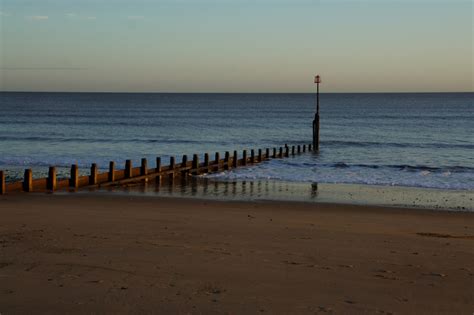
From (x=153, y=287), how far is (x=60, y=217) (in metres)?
6.42

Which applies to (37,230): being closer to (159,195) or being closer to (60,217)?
(60,217)

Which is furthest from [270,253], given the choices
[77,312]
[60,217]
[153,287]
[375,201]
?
[375,201]

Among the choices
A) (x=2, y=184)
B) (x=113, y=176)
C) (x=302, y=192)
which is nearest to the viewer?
(x=2, y=184)

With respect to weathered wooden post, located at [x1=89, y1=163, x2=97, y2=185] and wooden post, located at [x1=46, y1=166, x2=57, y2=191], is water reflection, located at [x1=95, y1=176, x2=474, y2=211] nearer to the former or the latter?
weathered wooden post, located at [x1=89, y1=163, x2=97, y2=185]

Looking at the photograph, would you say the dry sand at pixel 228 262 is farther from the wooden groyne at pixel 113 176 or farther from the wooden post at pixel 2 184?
the wooden groyne at pixel 113 176

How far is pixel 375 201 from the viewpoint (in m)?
19.3

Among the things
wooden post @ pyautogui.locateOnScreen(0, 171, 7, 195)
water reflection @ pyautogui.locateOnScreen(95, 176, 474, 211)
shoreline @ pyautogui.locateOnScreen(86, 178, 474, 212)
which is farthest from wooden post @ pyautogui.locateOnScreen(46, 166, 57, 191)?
water reflection @ pyautogui.locateOnScreen(95, 176, 474, 211)

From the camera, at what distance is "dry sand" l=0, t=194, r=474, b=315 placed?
7699mm

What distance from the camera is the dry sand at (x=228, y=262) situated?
7699mm

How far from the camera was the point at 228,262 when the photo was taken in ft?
31.8

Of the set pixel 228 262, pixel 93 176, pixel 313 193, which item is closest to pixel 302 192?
pixel 313 193

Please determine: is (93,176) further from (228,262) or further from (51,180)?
(228,262)

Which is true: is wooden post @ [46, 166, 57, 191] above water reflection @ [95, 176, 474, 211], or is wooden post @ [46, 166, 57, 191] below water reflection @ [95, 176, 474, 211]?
above

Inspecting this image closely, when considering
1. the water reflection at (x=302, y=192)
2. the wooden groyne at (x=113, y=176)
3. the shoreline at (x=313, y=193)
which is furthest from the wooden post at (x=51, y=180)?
the water reflection at (x=302, y=192)
